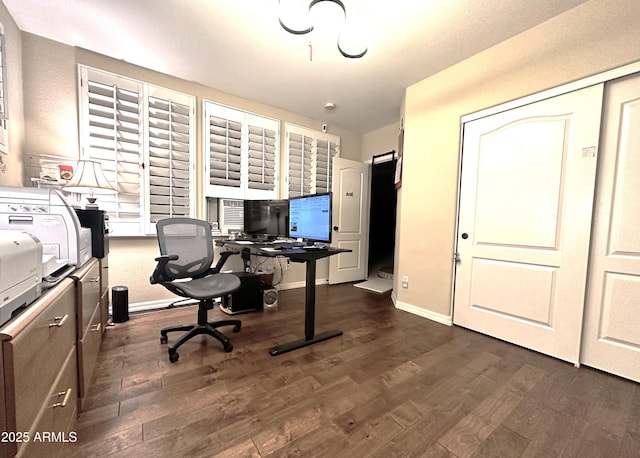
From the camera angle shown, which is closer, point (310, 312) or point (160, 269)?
point (160, 269)

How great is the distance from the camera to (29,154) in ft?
7.05

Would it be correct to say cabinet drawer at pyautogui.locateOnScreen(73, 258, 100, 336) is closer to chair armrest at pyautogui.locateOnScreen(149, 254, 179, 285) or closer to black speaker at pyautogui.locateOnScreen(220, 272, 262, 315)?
chair armrest at pyautogui.locateOnScreen(149, 254, 179, 285)

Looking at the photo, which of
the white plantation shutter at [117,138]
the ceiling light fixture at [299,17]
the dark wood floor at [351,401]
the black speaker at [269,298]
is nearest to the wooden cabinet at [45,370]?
the dark wood floor at [351,401]

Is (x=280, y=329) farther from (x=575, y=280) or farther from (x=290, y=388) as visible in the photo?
(x=575, y=280)

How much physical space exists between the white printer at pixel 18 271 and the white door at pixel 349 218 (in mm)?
3233

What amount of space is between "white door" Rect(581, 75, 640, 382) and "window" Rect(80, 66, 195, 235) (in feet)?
12.4

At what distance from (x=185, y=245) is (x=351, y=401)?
5.84 ft

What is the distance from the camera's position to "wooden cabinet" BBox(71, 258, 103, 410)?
123 cm

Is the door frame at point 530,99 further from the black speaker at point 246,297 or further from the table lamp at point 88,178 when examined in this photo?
the table lamp at point 88,178

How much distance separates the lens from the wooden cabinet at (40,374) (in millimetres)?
608

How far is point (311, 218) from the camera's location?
2.23m

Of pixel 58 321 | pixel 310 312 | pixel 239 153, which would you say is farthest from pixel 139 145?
pixel 310 312

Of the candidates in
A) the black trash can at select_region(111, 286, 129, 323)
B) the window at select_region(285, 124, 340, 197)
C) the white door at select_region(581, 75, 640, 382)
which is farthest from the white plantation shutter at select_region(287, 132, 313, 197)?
the white door at select_region(581, 75, 640, 382)

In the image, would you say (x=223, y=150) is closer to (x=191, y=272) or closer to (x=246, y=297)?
(x=191, y=272)
